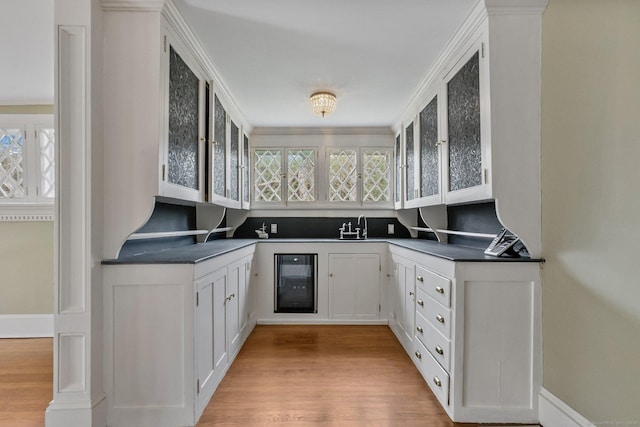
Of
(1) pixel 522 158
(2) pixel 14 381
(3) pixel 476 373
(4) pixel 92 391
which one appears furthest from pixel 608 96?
(2) pixel 14 381

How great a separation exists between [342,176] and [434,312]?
233 centimetres

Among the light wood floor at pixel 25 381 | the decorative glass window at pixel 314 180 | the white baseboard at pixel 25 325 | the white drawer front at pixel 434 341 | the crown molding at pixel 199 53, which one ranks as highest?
the crown molding at pixel 199 53

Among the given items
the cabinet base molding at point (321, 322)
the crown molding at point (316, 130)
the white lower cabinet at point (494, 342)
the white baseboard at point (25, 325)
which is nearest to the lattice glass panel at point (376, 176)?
the crown molding at point (316, 130)

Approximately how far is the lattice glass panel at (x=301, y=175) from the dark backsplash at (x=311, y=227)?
311 millimetres

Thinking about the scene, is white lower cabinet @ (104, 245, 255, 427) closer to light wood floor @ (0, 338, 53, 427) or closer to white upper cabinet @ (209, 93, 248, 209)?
light wood floor @ (0, 338, 53, 427)

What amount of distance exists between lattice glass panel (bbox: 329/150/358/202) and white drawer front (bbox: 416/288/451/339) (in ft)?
6.13

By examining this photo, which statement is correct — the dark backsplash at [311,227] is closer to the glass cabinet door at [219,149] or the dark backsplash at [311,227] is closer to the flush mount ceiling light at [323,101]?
the glass cabinet door at [219,149]

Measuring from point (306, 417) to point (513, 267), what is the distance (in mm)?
1462

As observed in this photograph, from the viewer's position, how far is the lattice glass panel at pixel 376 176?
4.02 m

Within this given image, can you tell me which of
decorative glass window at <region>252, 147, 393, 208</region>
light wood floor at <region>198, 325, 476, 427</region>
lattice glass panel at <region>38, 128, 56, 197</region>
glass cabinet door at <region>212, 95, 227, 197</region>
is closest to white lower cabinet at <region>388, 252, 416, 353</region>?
light wood floor at <region>198, 325, 476, 427</region>

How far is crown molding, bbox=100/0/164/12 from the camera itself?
168 centimetres

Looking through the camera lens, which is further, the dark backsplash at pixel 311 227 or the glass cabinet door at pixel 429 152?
the dark backsplash at pixel 311 227

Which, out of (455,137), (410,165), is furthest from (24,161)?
(455,137)

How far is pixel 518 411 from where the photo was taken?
1727mm
